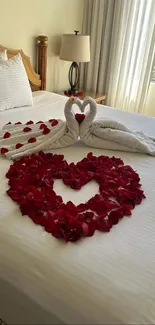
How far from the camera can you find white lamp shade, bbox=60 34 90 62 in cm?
273

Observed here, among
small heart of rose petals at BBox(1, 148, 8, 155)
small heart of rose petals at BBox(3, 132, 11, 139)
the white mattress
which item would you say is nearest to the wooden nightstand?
small heart of rose petals at BBox(3, 132, 11, 139)

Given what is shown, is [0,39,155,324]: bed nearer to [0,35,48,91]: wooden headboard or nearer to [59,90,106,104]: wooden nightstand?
[0,35,48,91]: wooden headboard

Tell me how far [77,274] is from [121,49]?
2768 mm

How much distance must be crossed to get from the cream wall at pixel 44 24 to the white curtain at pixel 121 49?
24 cm

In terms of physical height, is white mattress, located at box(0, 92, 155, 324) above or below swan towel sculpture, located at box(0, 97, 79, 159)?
below

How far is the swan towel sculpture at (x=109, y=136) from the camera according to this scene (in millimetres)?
1586

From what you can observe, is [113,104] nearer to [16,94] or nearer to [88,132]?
[16,94]

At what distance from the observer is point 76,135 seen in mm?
1619

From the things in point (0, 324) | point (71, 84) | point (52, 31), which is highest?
point (52, 31)

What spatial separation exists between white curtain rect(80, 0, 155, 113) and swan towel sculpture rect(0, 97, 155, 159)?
1651 mm

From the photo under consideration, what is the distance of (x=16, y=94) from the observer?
218cm

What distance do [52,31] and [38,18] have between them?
9.4 inches

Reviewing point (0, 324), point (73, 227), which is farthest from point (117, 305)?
point (0, 324)

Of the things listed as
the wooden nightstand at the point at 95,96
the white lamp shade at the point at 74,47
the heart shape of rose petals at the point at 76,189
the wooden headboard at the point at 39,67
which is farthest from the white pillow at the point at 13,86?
the wooden nightstand at the point at 95,96
